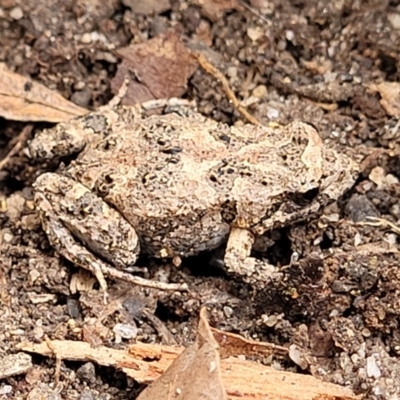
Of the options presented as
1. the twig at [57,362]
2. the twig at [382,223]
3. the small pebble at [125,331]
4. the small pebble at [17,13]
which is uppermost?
the small pebble at [17,13]

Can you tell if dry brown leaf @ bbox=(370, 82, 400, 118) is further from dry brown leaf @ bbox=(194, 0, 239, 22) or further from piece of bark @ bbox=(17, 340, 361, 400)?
piece of bark @ bbox=(17, 340, 361, 400)

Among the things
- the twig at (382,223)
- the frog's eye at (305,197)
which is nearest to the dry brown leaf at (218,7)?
the frog's eye at (305,197)

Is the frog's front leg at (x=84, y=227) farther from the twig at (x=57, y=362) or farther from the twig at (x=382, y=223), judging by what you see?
the twig at (x=382, y=223)

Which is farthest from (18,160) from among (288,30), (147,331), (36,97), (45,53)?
(288,30)

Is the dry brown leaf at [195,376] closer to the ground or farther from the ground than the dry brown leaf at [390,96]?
closer to the ground

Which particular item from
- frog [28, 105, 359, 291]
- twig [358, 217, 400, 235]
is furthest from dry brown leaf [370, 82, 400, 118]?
twig [358, 217, 400, 235]

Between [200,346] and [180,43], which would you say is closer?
[200,346]

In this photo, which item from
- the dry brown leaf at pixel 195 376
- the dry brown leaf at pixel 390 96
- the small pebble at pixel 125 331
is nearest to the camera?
the dry brown leaf at pixel 195 376

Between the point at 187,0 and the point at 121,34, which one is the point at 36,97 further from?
the point at 187,0
